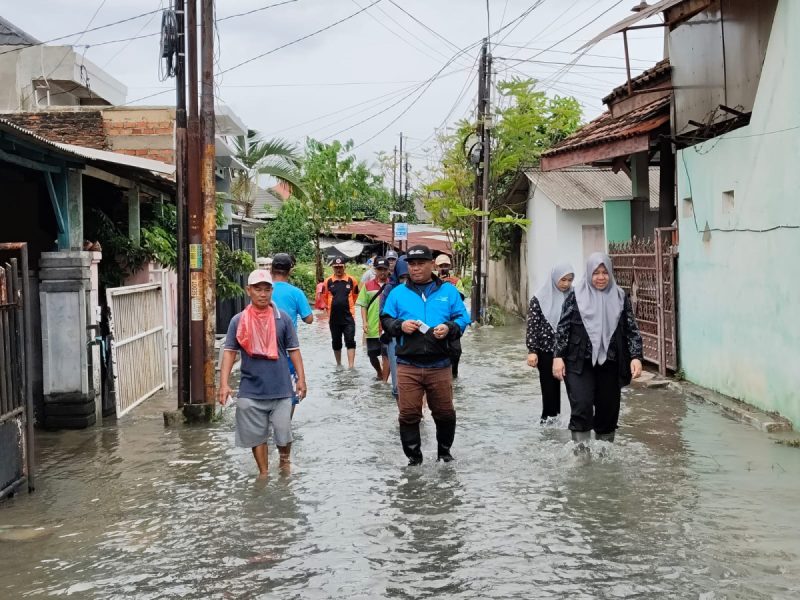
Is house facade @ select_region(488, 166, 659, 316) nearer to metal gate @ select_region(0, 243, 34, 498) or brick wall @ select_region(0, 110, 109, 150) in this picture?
brick wall @ select_region(0, 110, 109, 150)

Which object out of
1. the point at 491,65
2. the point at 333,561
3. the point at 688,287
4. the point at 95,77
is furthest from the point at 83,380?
the point at 491,65

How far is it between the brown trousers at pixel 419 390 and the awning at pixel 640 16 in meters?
4.57

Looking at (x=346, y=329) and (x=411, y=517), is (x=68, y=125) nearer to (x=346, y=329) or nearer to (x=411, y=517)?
(x=346, y=329)

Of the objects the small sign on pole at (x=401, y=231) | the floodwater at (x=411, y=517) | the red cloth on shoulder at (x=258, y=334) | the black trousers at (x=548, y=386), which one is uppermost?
the small sign on pole at (x=401, y=231)

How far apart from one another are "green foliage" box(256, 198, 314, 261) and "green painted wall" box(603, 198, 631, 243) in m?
26.4

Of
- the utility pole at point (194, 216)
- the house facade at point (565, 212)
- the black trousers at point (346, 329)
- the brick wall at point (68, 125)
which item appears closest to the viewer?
the utility pole at point (194, 216)

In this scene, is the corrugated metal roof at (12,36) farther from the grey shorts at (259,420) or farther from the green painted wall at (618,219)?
the grey shorts at (259,420)

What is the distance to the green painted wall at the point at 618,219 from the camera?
17031mm

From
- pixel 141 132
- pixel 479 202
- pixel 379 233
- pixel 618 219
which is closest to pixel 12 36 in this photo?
pixel 141 132

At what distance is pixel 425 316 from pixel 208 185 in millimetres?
3918

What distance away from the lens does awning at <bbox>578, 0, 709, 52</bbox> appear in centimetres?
1040

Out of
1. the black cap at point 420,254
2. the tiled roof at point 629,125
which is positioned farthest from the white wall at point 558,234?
the black cap at point 420,254

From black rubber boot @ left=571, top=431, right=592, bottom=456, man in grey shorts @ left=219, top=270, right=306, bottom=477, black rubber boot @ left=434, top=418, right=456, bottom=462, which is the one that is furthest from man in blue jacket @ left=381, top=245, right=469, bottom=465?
black rubber boot @ left=571, top=431, right=592, bottom=456

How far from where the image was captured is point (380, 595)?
5.26 meters
